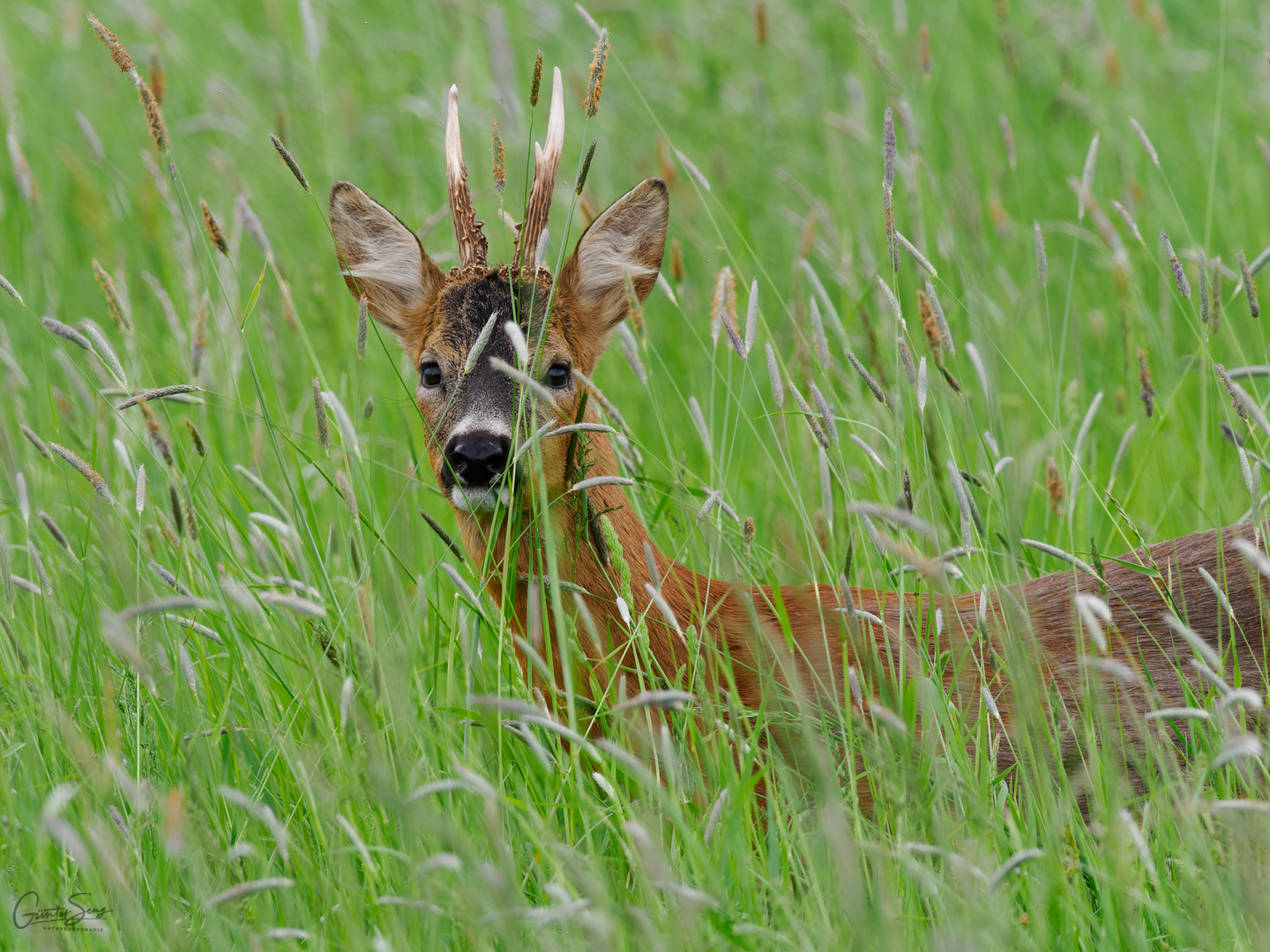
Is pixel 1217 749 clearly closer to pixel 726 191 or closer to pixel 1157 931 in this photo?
pixel 1157 931

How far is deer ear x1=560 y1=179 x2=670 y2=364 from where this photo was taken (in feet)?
12.4

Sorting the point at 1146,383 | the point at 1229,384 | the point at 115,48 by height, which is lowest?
the point at 1146,383

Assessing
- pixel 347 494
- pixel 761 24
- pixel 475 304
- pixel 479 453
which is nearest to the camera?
pixel 347 494

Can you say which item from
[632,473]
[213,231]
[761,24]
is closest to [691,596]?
[632,473]

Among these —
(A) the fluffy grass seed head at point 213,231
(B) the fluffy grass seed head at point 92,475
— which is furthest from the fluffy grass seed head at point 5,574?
(A) the fluffy grass seed head at point 213,231

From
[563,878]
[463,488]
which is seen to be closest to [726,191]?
[463,488]

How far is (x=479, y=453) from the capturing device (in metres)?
3.19

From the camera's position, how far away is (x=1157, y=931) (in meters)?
2.37

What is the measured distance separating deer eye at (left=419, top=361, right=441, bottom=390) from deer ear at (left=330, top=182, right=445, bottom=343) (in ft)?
1.03

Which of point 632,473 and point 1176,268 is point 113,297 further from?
point 1176,268

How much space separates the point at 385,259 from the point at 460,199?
0.51 m

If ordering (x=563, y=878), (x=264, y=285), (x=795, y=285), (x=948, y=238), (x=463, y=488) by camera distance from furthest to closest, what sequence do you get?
1. (x=264, y=285)
2. (x=795, y=285)
3. (x=948, y=238)
4. (x=463, y=488)
5. (x=563, y=878)

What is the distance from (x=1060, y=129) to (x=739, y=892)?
17.3 ft

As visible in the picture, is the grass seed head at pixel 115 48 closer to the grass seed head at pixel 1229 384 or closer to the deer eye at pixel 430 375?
the deer eye at pixel 430 375
